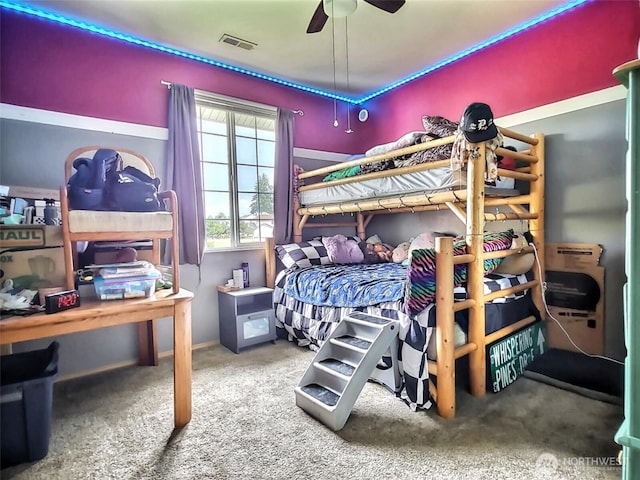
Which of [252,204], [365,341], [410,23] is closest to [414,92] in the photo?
[410,23]

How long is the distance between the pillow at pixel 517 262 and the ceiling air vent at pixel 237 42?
8.76ft

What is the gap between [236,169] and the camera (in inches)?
131

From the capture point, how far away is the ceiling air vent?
8.95 feet

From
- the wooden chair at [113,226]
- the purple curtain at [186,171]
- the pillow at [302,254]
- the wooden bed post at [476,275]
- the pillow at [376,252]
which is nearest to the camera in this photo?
the wooden chair at [113,226]

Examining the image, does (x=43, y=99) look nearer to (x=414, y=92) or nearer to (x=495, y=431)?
(x=414, y=92)

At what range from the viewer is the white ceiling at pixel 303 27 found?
2.35 m

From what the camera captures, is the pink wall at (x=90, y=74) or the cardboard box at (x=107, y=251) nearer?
the cardboard box at (x=107, y=251)

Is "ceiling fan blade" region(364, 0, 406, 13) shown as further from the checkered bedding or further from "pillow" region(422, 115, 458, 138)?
the checkered bedding

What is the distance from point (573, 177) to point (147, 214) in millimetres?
2980

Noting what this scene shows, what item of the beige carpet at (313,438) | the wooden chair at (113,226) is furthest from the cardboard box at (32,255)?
the beige carpet at (313,438)

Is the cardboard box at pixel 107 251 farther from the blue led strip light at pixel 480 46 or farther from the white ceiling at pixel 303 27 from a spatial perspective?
the blue led strip light at pixel 480 46

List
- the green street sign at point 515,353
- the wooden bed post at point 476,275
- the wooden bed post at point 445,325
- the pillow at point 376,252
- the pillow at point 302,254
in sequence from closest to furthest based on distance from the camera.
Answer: the wooden bed post at point 445,325
the wooden bed post at point 476,275
the green street sign at point 515,353
the pillow at point 302,254
the pillow at point 376,252

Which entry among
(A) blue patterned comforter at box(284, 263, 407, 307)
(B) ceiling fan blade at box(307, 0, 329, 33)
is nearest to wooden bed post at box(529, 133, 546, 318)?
(A) blue patterned comforter at box(284, 263, 407, 307)

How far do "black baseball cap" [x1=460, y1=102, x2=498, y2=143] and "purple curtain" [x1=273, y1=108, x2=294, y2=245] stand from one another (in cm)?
203
